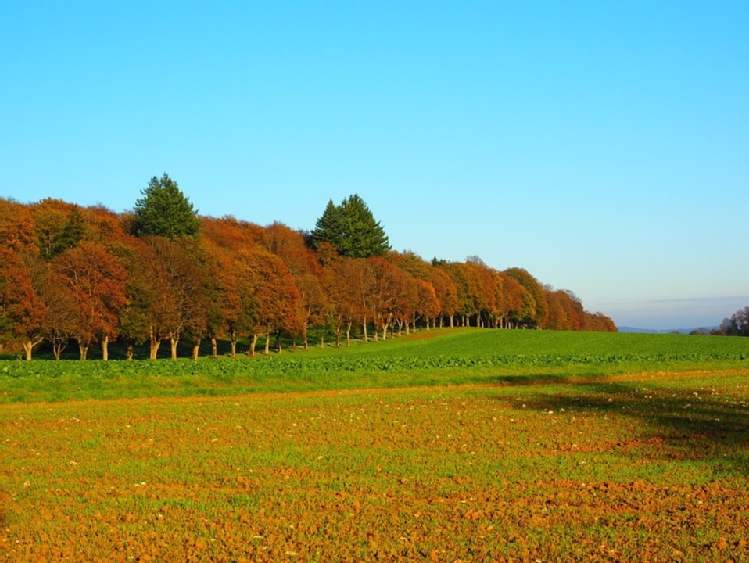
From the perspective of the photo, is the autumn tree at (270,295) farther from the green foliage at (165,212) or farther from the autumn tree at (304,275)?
the green foliage at (165,212)

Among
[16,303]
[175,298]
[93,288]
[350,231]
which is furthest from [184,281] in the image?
[350,231]

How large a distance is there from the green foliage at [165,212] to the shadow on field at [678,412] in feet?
207

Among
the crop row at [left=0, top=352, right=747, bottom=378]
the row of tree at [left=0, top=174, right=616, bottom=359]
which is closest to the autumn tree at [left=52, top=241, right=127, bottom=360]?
the row of tree at [left=0, top=174, right=616, bottom=359]

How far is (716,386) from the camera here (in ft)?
120

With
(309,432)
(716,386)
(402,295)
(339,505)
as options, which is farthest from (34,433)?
(402,295)

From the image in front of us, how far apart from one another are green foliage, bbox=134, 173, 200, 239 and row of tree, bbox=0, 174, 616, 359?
127 millimetres

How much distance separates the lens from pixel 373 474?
15766 millimetres

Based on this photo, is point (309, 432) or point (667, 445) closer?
point (667, 445)

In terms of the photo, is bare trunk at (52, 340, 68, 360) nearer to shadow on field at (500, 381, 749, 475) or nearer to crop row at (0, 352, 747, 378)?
crop row at (0, 352, 747, 378)

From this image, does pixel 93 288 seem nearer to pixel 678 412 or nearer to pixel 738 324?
pixel 678 412

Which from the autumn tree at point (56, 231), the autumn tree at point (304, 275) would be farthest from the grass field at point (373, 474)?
the autumn tree at point (304, 275)

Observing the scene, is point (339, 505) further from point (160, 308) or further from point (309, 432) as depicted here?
point (160, 308)

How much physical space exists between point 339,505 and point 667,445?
10.5 meters

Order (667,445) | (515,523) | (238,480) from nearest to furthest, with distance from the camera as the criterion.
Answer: (515,523)
(238,480)
(667,445)
